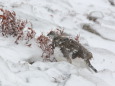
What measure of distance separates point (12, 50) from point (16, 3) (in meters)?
1.72

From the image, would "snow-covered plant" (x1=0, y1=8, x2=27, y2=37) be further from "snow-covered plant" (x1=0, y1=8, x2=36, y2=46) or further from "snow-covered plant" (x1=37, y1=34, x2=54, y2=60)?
"snow-covered plant" (x1=37, y1=34, x2=54, y2=60)

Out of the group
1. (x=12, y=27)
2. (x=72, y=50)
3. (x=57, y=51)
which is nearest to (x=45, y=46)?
(x=57, y=51)

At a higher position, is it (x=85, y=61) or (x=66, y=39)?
(x=66, y=39)

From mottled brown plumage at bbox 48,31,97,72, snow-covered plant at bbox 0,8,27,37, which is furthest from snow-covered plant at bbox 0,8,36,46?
mottled brown plumage at bbox 48,31,97,72

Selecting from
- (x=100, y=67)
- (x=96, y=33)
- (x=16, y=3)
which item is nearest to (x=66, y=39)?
(x=100, y=67)

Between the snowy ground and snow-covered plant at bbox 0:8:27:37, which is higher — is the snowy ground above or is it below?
below

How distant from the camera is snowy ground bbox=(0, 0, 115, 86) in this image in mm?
2891

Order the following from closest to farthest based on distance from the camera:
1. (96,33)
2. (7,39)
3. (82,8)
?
(7,39), (96,33), (82,8)

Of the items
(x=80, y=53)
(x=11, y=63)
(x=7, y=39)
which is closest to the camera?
(x=11, y=63)

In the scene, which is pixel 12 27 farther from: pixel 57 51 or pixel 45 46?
pixel 57 51

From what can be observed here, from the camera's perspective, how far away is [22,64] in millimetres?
3082

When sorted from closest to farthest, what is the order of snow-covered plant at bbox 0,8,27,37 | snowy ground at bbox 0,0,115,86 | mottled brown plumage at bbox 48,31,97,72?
snowy ground at bbox 0,0,115,86, mottled brown plumage at bbox 48,31,97,72, snow-covered plant at bbox 0,8,27,37

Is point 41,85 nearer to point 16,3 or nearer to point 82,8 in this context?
point 16,3

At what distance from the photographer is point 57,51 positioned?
3.47m
